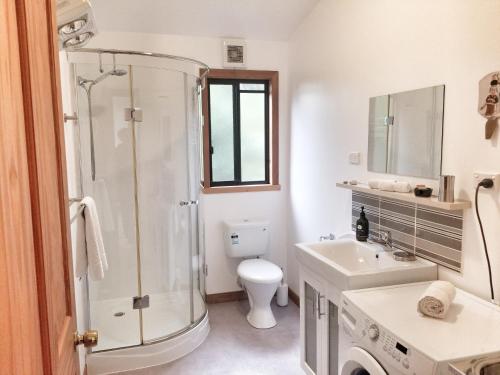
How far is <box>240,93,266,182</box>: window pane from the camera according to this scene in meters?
3.84

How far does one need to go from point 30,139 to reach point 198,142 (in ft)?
8.94

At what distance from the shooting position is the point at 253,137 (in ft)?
12.8

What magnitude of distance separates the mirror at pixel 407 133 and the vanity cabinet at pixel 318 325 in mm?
800

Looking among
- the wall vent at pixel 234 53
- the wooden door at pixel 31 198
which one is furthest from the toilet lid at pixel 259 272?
the wooden door at pixel 31 198

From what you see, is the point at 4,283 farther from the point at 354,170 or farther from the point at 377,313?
the point at 354,170

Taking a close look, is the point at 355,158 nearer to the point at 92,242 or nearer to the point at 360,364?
the point at 360,364

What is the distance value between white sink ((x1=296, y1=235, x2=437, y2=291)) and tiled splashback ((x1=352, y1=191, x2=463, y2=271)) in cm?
8

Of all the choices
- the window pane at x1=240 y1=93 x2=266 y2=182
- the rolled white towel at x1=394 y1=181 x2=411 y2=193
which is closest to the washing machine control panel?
the rolled white towel at x1=394 y1=181 x2=411 y2=193

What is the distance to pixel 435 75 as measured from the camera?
1.94 meters

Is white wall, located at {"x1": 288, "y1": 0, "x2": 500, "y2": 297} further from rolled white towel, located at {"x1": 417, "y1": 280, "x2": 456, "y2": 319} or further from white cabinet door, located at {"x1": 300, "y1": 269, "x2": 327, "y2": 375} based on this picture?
white cabinet door, located at {"x1": 300, "y1": 269, "x2": 327, "y2": 375}

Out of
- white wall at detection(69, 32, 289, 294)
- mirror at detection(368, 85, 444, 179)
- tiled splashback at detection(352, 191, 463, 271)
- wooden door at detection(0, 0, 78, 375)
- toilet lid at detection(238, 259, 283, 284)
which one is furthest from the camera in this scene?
white wall at detection(69, 32, 289, 294)

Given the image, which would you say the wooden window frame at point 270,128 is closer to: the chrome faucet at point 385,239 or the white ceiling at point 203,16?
the white ceiling at point 203,16

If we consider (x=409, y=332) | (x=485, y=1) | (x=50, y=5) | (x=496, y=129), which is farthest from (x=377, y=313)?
(x=50, y=5)

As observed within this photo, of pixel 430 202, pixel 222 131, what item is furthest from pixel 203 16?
pixel 430 202
